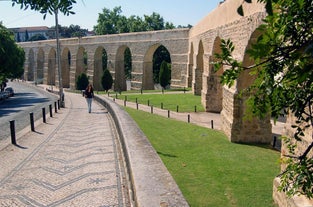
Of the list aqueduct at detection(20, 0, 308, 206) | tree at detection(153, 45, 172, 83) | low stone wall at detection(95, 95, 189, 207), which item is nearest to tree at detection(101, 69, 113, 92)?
aqueduct at detection(20, 0, 308, 206)

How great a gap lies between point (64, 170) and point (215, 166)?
3498 mm

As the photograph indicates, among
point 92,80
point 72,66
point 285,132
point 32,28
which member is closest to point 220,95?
point 285,132

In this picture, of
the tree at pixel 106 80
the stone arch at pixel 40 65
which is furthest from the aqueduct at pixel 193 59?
the tree at pixel 106 80

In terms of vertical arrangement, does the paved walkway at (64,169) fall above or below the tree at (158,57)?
below

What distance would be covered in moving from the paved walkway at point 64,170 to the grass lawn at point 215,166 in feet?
4.57

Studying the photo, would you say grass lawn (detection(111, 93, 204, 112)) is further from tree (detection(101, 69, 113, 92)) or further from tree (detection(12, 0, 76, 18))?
tree (detection(12, 0, 76, 18))

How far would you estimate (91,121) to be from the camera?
1446 centimetres

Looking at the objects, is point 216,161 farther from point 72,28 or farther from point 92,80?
point 72,28

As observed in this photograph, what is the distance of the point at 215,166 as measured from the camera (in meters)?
8.22

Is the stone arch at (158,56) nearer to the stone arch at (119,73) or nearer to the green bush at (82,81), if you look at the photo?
the stone arch at (119,73)

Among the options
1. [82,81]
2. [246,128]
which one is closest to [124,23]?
[82,81]

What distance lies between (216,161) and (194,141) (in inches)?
110

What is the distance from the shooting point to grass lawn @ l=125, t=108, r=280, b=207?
6.18m

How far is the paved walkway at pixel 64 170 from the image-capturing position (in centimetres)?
570
